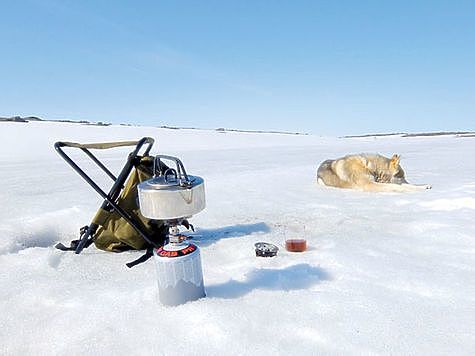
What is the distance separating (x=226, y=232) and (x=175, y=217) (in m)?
1.72

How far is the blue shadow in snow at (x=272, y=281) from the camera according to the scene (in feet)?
6.14

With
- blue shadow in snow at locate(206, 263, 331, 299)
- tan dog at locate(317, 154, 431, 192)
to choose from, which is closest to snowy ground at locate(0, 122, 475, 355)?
blue shadow in snow at locate(206, 263, 331, 299)

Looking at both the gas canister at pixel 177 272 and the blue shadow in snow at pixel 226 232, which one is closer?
the gas canister at pixel 177 272

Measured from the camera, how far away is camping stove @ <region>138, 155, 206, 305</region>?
4.98ft

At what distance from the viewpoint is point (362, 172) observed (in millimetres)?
5730

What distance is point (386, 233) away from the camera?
2.96m

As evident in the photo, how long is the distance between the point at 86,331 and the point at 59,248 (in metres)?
1.44

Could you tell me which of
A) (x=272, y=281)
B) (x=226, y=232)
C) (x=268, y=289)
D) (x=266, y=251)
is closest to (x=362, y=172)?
(x=226, y=232)

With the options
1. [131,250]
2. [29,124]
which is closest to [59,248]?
[131,250]

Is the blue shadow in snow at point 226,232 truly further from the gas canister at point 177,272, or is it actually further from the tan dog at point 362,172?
the tan dog at point 362,172

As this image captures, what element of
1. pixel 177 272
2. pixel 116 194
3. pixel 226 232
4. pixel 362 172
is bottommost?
pixel 226 232

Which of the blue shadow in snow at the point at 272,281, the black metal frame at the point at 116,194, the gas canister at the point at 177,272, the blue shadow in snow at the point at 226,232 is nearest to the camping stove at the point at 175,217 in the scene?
the gas canister at the point at 177,272

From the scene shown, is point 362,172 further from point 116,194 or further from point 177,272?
point 177,272

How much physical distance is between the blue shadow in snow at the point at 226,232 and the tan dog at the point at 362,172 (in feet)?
9.18
